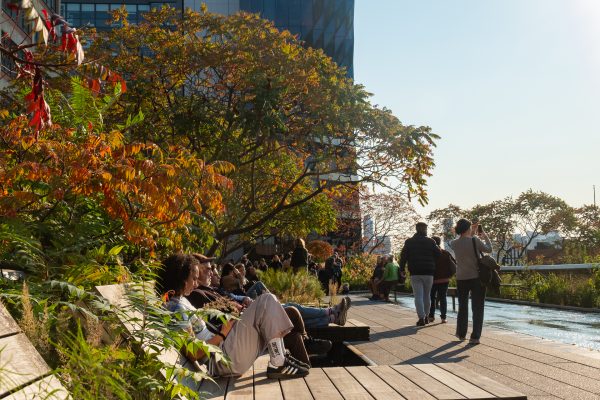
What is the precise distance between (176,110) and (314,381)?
1347 centimetres

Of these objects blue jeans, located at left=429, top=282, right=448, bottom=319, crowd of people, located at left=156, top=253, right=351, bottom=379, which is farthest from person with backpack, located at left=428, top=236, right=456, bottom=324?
crowd of people, located at left=156, top=253, right=351, bottom=379

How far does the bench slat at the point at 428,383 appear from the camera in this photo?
14.8 ft

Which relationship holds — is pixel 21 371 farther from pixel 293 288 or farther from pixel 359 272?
pixel 359 272

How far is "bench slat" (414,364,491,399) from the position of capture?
14.7 ft

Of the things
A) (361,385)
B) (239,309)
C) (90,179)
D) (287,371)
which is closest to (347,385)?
(361,385)

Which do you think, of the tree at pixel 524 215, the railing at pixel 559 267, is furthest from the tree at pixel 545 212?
the railing at pixel 559 267

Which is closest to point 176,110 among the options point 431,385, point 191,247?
point 191,247

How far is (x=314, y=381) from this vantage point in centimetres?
534

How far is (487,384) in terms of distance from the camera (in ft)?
15.9

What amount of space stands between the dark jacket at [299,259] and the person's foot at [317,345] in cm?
1167

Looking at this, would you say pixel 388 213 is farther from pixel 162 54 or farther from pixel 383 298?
pixel 162 54

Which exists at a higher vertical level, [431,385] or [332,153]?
[332,153]

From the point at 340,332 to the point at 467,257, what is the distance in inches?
120

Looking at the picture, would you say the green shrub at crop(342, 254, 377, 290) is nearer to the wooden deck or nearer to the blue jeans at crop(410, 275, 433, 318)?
the blue jeans at crop(410, 275, 433, 318)
